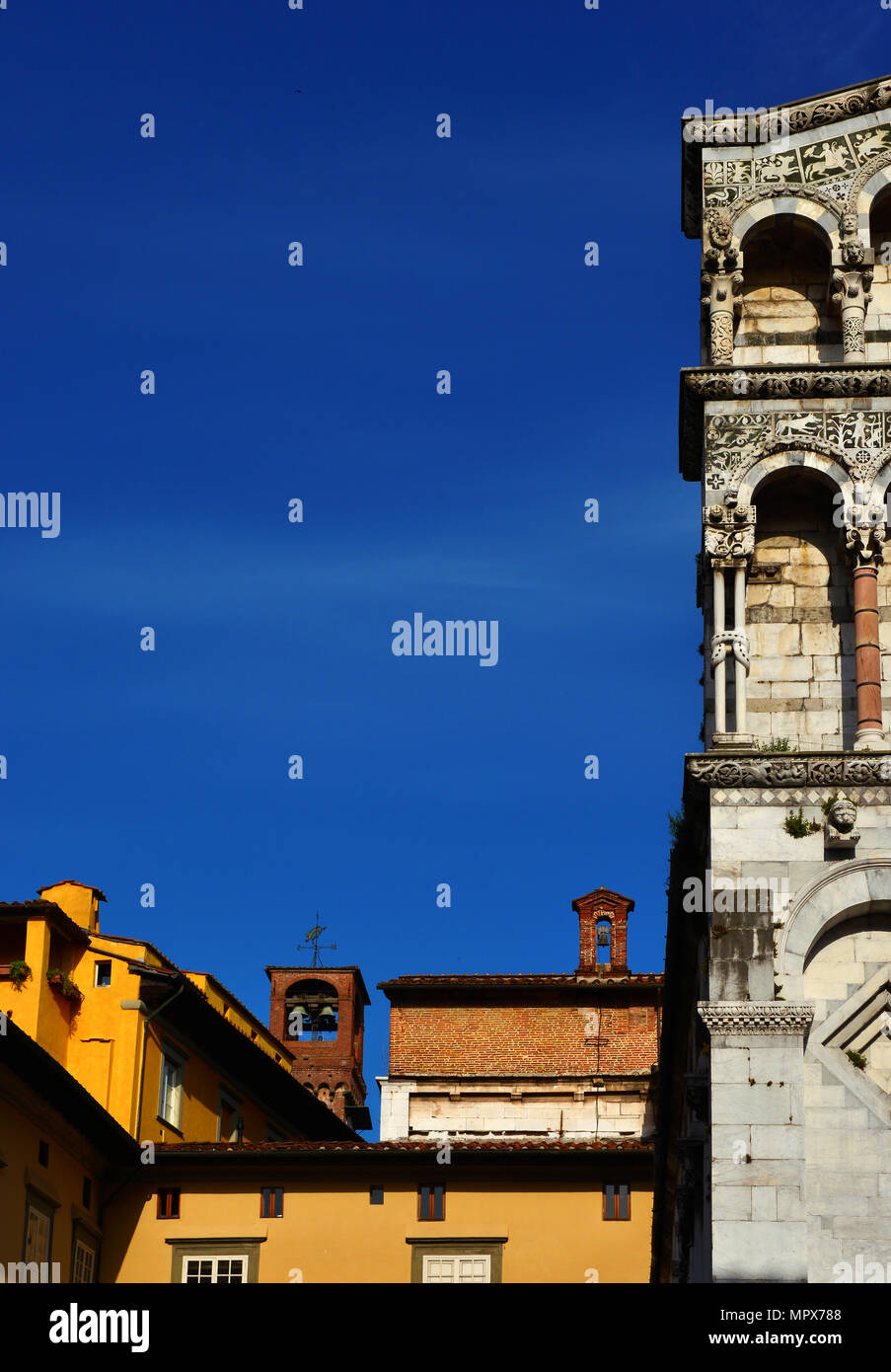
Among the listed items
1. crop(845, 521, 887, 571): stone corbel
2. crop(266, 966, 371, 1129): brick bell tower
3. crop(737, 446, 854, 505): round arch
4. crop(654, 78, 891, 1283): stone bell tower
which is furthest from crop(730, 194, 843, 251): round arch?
crop(266, 966, 371, 1129): brick bell tower

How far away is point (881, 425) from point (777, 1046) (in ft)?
27.9

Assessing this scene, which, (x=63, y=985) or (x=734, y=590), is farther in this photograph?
(x=63, y=985)

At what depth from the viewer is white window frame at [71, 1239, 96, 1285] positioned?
42281mm

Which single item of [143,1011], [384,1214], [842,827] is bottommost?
[384,1214]

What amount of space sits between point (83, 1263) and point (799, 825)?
83.5 ft

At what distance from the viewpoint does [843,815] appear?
2319cm

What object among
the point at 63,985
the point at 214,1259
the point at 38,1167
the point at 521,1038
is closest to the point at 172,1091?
the point at 63,985

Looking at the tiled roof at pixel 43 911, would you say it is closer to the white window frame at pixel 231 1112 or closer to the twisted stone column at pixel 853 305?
the white window frame at pixel 231 1112

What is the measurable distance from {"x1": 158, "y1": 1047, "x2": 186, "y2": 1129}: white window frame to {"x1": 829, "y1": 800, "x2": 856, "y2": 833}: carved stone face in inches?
1105

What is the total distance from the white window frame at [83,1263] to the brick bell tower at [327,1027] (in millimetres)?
28898

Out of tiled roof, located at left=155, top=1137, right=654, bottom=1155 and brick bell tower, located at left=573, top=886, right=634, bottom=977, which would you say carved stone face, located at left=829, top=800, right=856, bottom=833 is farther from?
brick bell tower, located at left=573, top=886, right=634, bottom=977

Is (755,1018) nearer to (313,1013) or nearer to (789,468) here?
(789,468)

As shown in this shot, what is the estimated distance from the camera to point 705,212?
90.3ft
